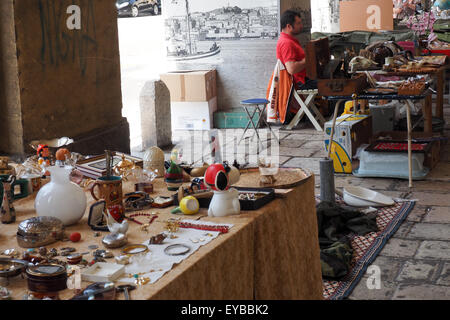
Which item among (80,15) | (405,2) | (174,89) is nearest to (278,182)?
(80,15)

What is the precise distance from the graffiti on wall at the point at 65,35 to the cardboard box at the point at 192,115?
3207mm

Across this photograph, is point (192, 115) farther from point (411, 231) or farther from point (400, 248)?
point (400, 248)

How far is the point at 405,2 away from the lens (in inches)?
650

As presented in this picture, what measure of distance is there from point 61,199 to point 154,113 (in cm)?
548

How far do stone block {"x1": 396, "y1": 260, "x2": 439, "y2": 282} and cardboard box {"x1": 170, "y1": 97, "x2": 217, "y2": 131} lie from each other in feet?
18.0

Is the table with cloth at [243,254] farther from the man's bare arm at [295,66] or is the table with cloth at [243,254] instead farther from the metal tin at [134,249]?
the man's bare arm at [295,66]

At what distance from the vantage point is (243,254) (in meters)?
2.40

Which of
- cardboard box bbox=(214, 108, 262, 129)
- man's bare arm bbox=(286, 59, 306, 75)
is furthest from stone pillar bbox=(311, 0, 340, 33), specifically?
man's bare arm bbox=(286, 59, 306, 75)

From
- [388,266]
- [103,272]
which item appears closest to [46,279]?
[103,272]

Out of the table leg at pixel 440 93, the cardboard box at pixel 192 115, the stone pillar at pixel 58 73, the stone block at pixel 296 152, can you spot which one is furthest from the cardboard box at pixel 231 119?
the stone pillar at pixel 58 73

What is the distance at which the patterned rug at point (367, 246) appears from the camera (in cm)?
363

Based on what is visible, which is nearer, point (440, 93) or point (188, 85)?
point (440, 93)

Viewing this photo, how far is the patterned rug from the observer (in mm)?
3631
